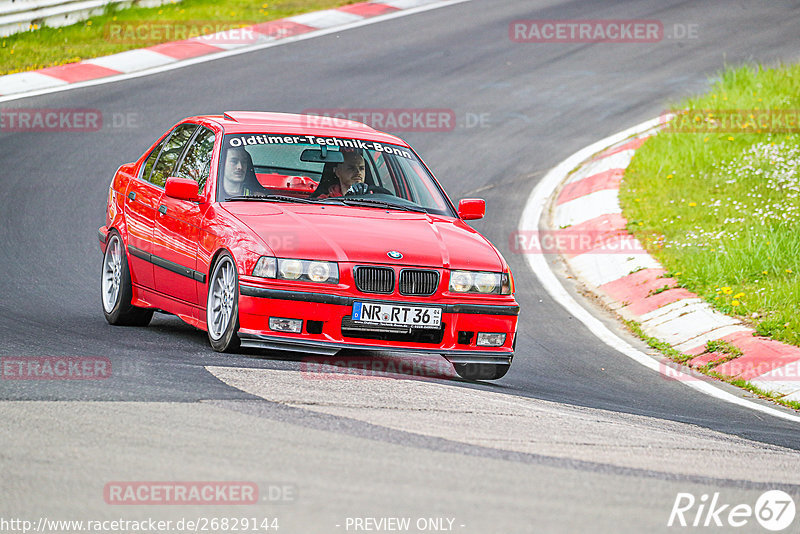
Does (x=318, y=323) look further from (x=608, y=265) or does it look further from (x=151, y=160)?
(x=608, y=265)

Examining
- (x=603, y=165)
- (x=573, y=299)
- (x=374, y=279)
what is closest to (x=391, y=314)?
(x=374, y=279)

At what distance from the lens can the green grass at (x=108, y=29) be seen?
17.9 m

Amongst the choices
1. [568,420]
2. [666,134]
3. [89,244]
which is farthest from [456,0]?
[568,420]

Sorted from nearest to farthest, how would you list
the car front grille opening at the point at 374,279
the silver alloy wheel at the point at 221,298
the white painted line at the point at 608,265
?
1. the car front grille opening at the point at 374,279
2. the silver alloy wheel at the point at 221,298
3. the white painted line at the point at 608,265

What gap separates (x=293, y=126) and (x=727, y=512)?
4683mm

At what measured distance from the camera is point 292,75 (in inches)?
704

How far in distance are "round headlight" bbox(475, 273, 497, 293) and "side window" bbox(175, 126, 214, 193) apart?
79.0 inches

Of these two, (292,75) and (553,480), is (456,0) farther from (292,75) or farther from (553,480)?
(553,480)

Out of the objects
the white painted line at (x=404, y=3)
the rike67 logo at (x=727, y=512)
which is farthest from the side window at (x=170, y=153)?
the white painted line at (x=404, y=3)

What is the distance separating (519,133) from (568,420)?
10.6 m

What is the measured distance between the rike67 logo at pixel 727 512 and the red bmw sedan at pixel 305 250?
2.59 meters

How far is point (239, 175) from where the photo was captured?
26.0ft

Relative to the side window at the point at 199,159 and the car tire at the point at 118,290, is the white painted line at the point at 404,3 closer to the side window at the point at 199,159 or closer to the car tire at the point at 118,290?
the car tire at the point at 118,290

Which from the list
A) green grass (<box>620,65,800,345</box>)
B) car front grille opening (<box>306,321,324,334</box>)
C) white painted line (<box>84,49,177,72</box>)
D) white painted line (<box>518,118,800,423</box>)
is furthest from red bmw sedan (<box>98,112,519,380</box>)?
white painted line (<box>84,49,177,72</box>)
